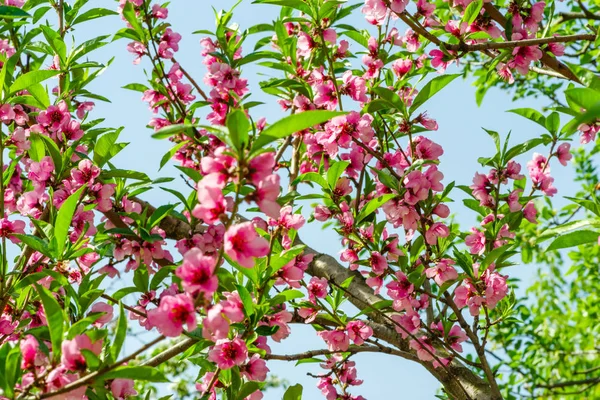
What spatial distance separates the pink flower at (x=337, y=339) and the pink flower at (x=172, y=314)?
1.30 m

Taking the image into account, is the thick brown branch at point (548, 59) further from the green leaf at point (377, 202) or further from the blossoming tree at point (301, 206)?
the green leaf at point (377, 202)

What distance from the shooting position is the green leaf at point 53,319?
143 cm

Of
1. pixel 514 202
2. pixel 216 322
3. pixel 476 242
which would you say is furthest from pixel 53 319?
pixel 514 202

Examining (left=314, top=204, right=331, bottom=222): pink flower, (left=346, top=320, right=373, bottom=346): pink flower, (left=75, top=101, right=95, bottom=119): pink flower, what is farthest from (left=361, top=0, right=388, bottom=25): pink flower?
(left=75, top=101, right=95, bottom=119): pink flower

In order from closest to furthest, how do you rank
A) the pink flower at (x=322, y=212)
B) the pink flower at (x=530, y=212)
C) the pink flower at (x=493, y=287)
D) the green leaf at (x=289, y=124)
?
the green leaf at (x=289, y=124)
the pink flower at (x=493, y=287)
the pink flower at (x=322, y=212)
the pink flower at (x=530, y=212)

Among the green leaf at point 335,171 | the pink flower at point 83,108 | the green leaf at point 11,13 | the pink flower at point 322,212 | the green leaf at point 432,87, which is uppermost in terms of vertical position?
the green leaf at point 432,87

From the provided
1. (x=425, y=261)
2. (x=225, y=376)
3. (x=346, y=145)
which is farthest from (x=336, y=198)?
(x=225, y=376)

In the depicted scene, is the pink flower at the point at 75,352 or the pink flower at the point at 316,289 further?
the pink flower at the point at 316,289

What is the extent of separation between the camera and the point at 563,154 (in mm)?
2854

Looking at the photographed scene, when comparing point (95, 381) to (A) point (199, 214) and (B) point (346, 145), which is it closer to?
(A) point (199, 214)

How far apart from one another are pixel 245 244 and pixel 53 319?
52cm

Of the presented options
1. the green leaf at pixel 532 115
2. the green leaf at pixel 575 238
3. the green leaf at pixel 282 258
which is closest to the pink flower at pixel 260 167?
the green leaf at pixel 282 258

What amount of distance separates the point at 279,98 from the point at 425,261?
139cm

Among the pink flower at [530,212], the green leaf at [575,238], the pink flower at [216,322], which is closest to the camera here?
the pink flower at [216,322]
